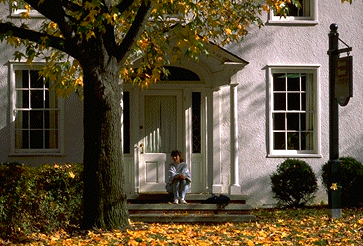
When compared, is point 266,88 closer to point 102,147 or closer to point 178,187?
point 178,187

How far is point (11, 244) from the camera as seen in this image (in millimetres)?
11594

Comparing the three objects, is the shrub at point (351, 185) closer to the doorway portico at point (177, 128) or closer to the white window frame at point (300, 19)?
the doorway portico at point (177, 128)

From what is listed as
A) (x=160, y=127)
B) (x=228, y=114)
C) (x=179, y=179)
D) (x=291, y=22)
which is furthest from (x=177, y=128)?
(x=291, y=22)

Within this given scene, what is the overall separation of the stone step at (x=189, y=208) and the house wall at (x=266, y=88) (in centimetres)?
253

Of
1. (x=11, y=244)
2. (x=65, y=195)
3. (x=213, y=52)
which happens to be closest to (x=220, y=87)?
(x=213, y=52)

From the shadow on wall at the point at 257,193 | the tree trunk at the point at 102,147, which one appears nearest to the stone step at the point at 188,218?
the tree trunk at the point at 102,147

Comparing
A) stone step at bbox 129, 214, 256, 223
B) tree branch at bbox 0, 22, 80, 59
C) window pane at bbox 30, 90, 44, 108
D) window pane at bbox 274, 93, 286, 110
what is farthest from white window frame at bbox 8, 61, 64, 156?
tree branch at bbox 0, 22, 80, 59

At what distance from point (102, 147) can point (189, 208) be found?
160 inches

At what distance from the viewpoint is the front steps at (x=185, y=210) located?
49.3ft

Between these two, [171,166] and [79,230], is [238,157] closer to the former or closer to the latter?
[171,166]

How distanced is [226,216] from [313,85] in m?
5.14

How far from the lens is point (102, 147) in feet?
40.0

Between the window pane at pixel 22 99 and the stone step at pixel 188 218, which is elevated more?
the window pane at pixel 22 99

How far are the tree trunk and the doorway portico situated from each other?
5651 mm
